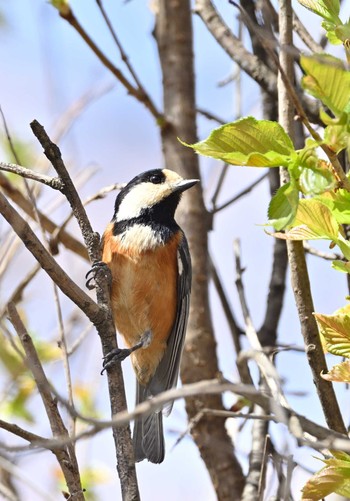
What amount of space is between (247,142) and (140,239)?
2215 millimetres

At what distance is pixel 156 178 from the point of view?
4324 mm

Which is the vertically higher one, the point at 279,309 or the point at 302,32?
the point at 302,32

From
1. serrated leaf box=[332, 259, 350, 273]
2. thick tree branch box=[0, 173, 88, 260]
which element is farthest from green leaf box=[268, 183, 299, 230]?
thick tree branch box=[0, 173, 88, 260]

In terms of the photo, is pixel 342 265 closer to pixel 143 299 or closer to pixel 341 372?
pixel 341 372

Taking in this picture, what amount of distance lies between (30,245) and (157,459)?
1.92m

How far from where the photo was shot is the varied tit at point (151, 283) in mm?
3943

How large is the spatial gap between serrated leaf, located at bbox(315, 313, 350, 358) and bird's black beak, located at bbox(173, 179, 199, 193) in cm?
201

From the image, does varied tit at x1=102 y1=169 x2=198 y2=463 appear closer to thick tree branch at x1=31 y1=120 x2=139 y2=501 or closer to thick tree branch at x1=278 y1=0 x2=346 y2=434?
thick tree branch at x1=31 y1=120 x2=139 y2=501

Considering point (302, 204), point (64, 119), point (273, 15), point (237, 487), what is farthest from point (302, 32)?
point (237, 487)

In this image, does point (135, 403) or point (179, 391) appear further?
point (135, 403)

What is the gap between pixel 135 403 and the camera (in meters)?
4.37

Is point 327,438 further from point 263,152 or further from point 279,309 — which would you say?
point 279,309

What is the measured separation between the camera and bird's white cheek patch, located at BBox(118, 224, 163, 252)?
4.02 m

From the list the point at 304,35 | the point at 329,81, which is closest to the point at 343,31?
the point at 329,81
